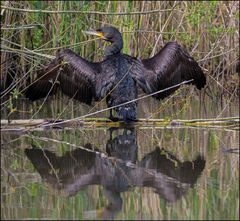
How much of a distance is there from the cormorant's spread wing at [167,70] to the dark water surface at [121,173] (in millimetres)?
779

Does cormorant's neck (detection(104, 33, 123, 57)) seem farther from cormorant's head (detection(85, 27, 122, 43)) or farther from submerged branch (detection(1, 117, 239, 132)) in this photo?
submerged branch (detection(1, 117, 239, 132))

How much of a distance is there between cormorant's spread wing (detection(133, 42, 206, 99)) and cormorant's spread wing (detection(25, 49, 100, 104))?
50 cm

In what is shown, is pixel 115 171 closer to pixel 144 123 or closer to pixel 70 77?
pixel 144 123

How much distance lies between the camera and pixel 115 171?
5.91 meters

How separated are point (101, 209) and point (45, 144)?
2298 mm

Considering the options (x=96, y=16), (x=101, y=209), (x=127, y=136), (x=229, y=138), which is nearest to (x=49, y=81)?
(x=127, y=136)

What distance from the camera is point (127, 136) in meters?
7.57

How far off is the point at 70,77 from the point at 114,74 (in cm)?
57

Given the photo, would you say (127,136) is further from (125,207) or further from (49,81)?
(125,207)

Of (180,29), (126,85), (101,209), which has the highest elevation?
(180,29)

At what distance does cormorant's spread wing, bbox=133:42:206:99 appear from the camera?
28.1 feet

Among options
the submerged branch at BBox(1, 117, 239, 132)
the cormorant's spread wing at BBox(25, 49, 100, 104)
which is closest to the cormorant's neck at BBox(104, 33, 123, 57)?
the cormorant's spread wing at BBox(25, 49, 100, 104)

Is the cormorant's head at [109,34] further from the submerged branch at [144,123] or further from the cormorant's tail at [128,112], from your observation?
the submerged branch at [144,123]

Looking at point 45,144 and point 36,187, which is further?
point 45,144
